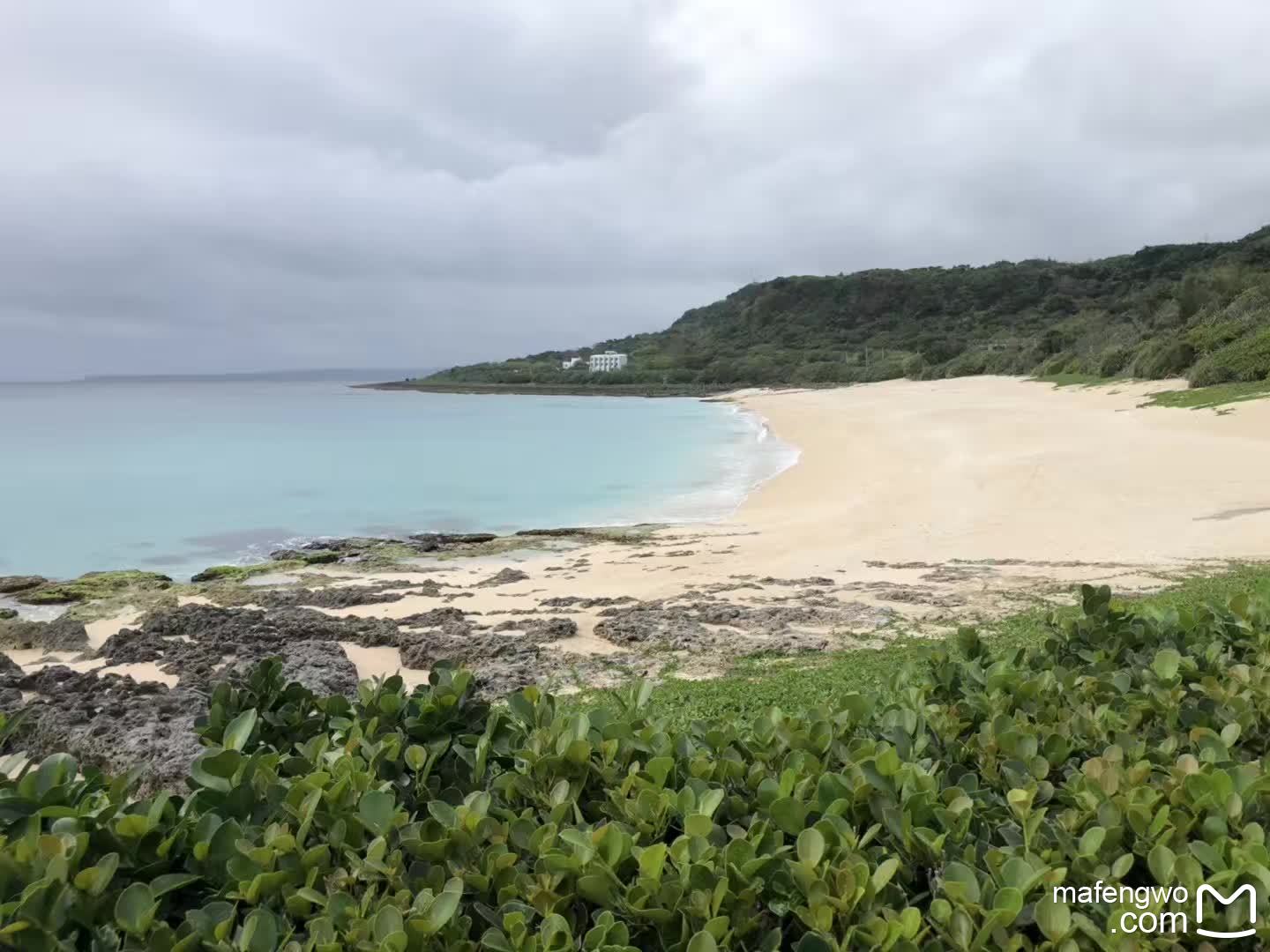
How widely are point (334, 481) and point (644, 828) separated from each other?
3275 cm

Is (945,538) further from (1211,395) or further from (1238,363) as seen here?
(1238,363)

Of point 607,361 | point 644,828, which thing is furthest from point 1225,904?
point 607,361

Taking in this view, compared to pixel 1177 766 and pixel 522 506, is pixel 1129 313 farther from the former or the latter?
pixel 1177 766

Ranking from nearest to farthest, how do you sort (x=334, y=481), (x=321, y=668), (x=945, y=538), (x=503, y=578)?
(x=321, y=668)
(x=503, y=578)
(x=945, y=538)
(x=334, y=481)

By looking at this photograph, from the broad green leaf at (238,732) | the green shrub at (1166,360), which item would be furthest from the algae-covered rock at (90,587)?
the green shrub at (1166,360)

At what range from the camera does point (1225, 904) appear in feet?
5.52

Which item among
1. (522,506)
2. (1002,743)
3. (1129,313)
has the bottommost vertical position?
(522,506)

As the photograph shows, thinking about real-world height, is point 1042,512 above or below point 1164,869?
below

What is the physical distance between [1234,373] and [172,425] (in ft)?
232

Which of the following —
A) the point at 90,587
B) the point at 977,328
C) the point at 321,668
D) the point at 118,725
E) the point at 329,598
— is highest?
the point at 977,328

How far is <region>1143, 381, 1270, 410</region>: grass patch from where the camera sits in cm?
2534

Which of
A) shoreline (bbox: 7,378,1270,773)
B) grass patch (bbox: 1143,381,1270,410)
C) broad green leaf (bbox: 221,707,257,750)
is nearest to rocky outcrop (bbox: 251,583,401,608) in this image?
shoreline (bbox: 7,378,1270,773)

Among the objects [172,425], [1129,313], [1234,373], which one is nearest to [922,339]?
[1129,313]

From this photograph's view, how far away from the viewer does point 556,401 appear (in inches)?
3728
